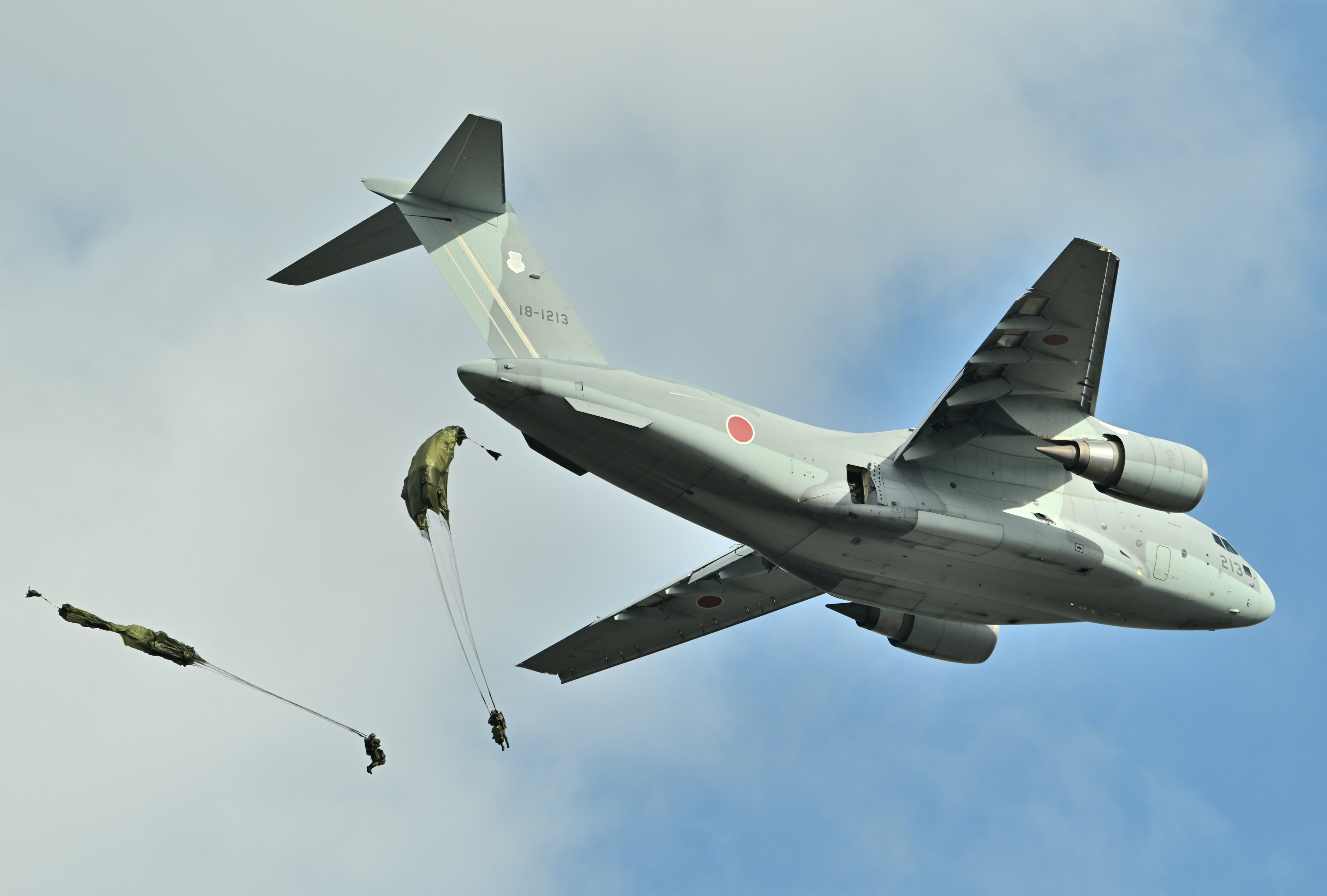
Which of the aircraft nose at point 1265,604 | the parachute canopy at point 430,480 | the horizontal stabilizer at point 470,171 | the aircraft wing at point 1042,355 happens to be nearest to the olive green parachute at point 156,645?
the parachute canopy at point 430,480

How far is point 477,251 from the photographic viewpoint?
49.0 ft

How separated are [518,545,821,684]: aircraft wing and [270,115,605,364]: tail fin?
4785 millimetres

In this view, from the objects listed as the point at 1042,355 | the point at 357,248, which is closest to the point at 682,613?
the point at 1042,355

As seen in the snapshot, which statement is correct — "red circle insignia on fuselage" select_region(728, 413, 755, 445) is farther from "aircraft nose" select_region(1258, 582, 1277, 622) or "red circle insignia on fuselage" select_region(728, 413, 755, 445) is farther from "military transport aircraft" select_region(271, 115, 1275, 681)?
"aircraft nose" select_region(1258, 582, 1277, 622)

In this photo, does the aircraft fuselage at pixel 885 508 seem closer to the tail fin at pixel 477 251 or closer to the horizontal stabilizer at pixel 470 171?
the tail fin at pixel 477 251

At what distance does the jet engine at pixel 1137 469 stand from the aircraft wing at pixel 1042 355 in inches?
25.9

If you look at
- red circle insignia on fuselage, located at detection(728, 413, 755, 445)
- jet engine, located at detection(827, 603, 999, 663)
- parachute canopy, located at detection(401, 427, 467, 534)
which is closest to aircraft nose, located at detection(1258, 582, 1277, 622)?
jet engine, located at detection(827, 603, 999, 663)

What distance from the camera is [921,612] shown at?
57.5 ft

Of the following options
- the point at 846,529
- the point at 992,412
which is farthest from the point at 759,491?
the point at 992,412

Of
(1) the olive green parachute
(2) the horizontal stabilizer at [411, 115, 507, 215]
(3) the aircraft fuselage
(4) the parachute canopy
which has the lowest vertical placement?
(1) the olive green parachute

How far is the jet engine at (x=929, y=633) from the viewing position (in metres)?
19.3

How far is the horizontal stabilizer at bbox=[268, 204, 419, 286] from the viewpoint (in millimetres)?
14945

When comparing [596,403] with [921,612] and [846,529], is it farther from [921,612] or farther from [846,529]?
[921,612]

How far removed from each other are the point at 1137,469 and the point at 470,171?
773 cm
